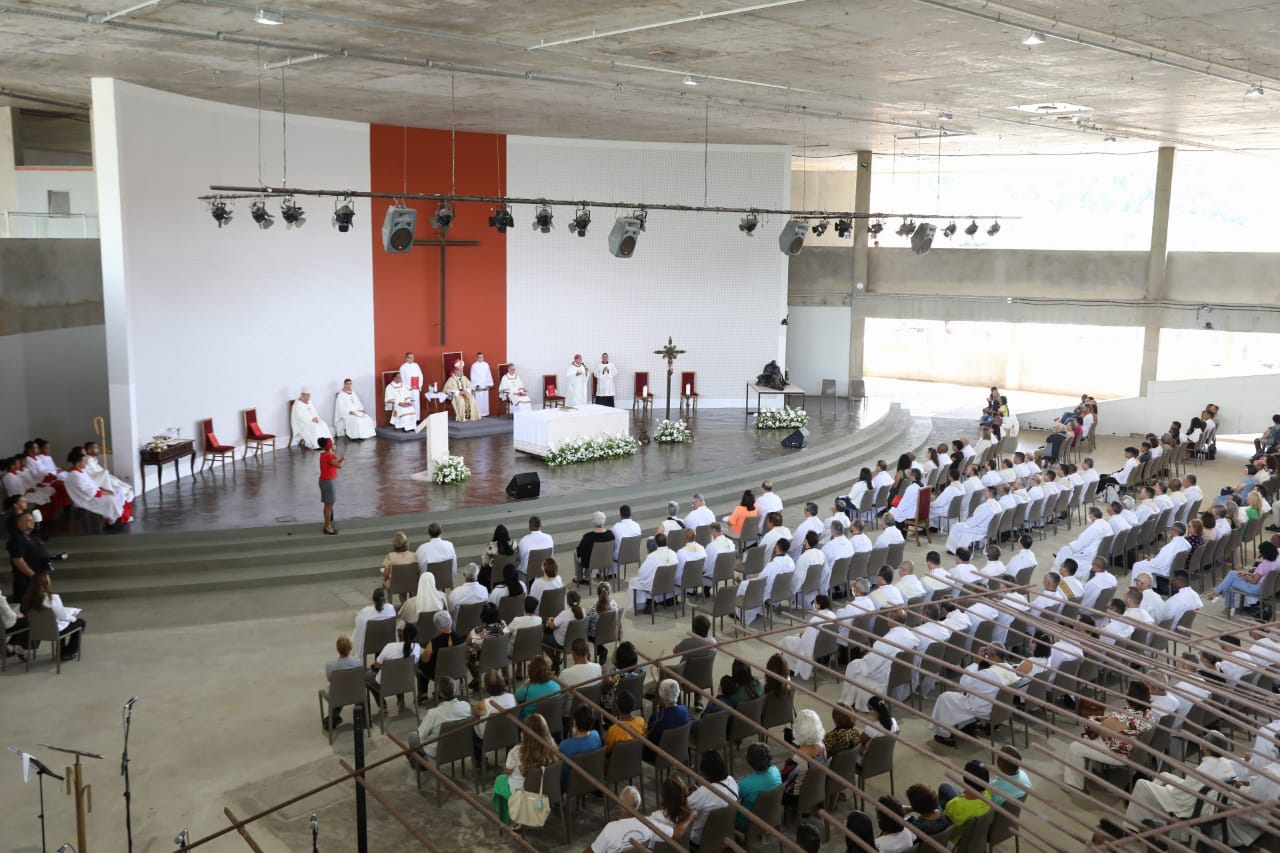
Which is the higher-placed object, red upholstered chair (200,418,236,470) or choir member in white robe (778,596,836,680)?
red upholstered chair (200,418,236,470)

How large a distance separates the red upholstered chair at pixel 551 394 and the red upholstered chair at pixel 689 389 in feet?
8.66

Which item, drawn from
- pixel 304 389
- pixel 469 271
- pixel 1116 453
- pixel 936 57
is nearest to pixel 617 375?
pixel 469 271

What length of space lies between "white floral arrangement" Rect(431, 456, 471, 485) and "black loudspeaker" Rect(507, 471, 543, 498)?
127 centimetres

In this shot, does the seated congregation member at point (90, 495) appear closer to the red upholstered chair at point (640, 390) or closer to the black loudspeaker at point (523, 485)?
the black loudspeaker at point (523, 485)

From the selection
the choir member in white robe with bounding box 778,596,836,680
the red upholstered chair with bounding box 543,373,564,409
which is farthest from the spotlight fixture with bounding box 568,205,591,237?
the choir member in white robe with bounding box 778,596,836,680

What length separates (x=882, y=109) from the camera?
704 inches

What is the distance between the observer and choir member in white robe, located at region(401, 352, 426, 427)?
2016 centimetres

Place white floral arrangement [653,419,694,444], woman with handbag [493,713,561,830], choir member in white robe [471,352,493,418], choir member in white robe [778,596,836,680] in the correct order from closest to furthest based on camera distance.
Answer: woman with handbag [493,713,561,830]
choir member in white robe [778,596,836,680]
white floral arrangement [653,419,694,444]
choir member in white robe [471,352,493,418]

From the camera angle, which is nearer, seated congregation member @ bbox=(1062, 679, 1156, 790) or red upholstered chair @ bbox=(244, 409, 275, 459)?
seated congregation member @ bbox=(1062, 679, 1156, 790)

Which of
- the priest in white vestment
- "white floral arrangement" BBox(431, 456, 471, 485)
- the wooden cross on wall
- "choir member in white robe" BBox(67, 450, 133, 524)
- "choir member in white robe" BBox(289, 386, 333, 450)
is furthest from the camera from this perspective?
the priest in white vestment

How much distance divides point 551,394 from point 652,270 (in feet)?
12.1

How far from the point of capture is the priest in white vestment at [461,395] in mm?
20406

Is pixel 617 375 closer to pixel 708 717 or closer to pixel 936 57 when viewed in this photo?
pixel 936 57

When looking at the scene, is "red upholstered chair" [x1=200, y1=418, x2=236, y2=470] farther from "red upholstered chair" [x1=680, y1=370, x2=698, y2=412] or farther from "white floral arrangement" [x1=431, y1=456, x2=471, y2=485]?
"red upholstered chair" [x1=680, y1=370, x2=698, y2=412]
